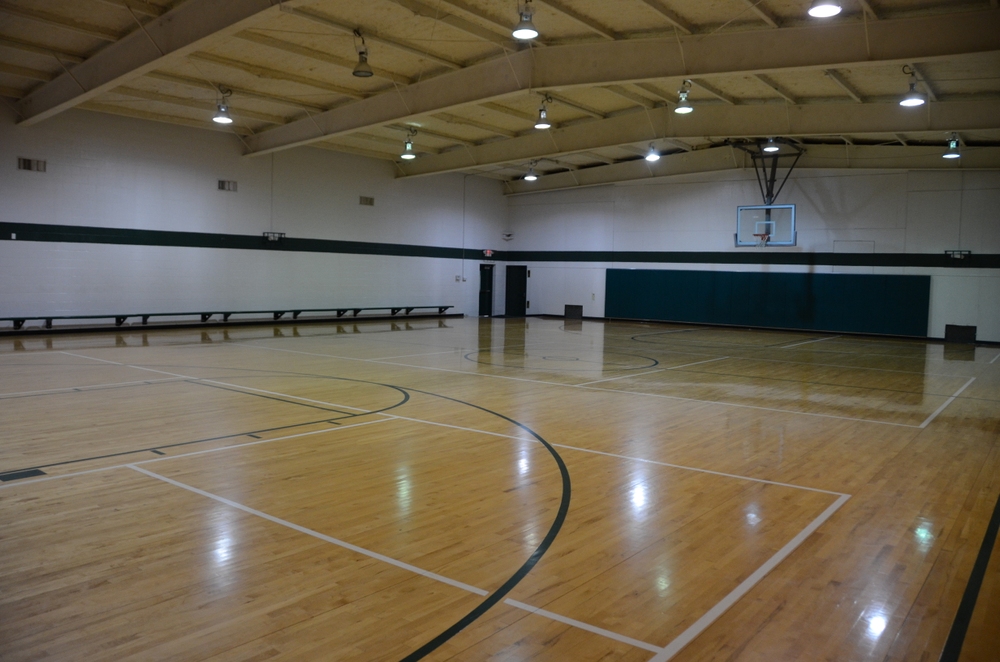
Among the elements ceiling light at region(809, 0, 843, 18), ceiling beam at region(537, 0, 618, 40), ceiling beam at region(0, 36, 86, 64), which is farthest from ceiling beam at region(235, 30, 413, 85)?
ceiling light at region(809, 0, 843, 18)

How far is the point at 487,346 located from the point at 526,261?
12652 millimetres

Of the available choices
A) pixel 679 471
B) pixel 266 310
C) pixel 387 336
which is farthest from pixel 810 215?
pixel 679 471

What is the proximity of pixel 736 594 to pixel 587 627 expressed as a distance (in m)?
0.86

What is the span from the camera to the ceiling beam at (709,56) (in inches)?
404

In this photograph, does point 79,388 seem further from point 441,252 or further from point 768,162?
point 768,162

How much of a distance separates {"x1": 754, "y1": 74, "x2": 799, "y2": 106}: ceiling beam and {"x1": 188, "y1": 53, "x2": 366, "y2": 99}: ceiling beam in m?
8.39

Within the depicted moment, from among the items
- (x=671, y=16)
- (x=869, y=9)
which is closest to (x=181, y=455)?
(x=671, y=16)

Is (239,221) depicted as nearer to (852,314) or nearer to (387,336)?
(387,336)

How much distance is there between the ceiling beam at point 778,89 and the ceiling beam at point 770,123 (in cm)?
31

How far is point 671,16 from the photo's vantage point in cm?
1105

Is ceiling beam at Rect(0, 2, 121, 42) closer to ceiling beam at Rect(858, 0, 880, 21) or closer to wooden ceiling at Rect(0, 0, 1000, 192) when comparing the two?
wooden ceiling at Rect(0, 0, 1000, 192)

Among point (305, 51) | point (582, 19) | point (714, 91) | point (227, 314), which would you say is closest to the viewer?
point (582, 19)

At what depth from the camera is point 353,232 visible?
896 inches

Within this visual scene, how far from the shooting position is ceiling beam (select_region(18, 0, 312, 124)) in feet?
33.7
